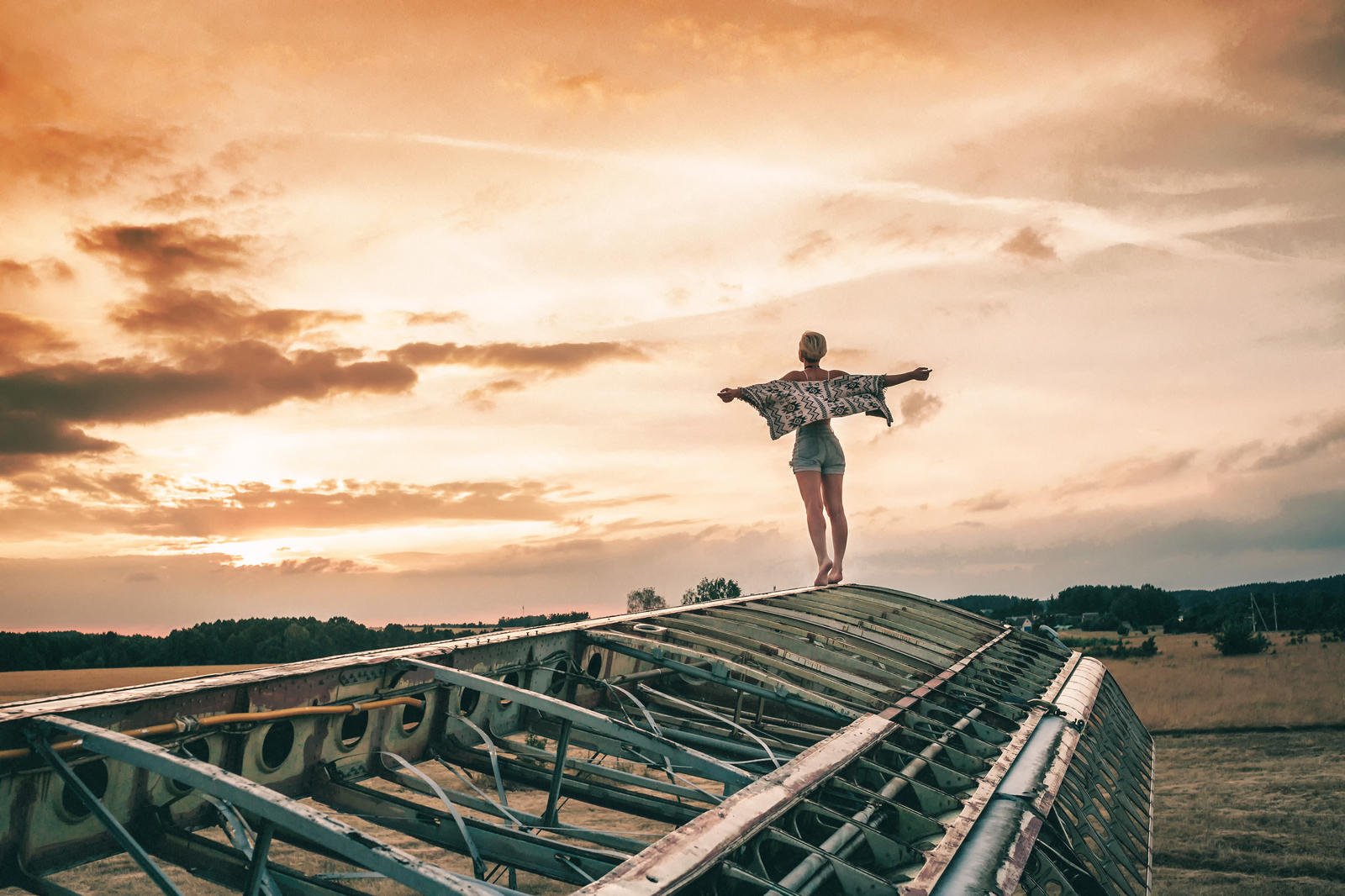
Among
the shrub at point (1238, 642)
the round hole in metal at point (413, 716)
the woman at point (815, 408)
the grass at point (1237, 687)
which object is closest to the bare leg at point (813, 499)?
the woman at point (815, 408)

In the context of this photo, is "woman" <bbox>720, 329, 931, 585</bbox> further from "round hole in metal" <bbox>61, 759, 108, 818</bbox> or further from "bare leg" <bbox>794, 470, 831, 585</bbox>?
"round hole in metal" <bbox>61, 759, 108, 818</bbox>

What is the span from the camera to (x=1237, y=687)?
2659 centimetres

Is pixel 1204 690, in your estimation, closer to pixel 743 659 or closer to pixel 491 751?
pixel 743 659

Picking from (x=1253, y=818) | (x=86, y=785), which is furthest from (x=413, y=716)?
(x=1253, y=818)

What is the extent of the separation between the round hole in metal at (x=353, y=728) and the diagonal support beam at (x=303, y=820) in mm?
1618

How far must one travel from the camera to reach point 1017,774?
4926mm

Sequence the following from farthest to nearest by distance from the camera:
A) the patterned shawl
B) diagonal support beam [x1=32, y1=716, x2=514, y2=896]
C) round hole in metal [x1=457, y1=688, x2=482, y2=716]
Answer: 1. the patterned shawl
2. round hole in metal [x1=457, y1=688, x2=482, y2=716]
3. diagonal support beam [x1=32, y1=716, x2=514, y2=896]

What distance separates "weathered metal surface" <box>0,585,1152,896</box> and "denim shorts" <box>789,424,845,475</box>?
9.89 feet

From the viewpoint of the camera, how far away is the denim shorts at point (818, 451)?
10242 millimetres

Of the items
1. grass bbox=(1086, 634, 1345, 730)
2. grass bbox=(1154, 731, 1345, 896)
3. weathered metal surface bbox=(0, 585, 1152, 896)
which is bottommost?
grass bbox=(1086, 634, 1345, 730)

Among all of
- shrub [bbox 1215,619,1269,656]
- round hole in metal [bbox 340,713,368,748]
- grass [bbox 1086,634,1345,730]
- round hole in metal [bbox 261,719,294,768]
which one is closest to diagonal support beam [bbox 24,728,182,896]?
round hole in metal [bbox 261,719,294,768]

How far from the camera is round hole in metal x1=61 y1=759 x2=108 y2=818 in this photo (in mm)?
3207

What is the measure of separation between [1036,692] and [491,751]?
6.14m

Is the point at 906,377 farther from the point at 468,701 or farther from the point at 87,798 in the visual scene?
the point at 87,798
